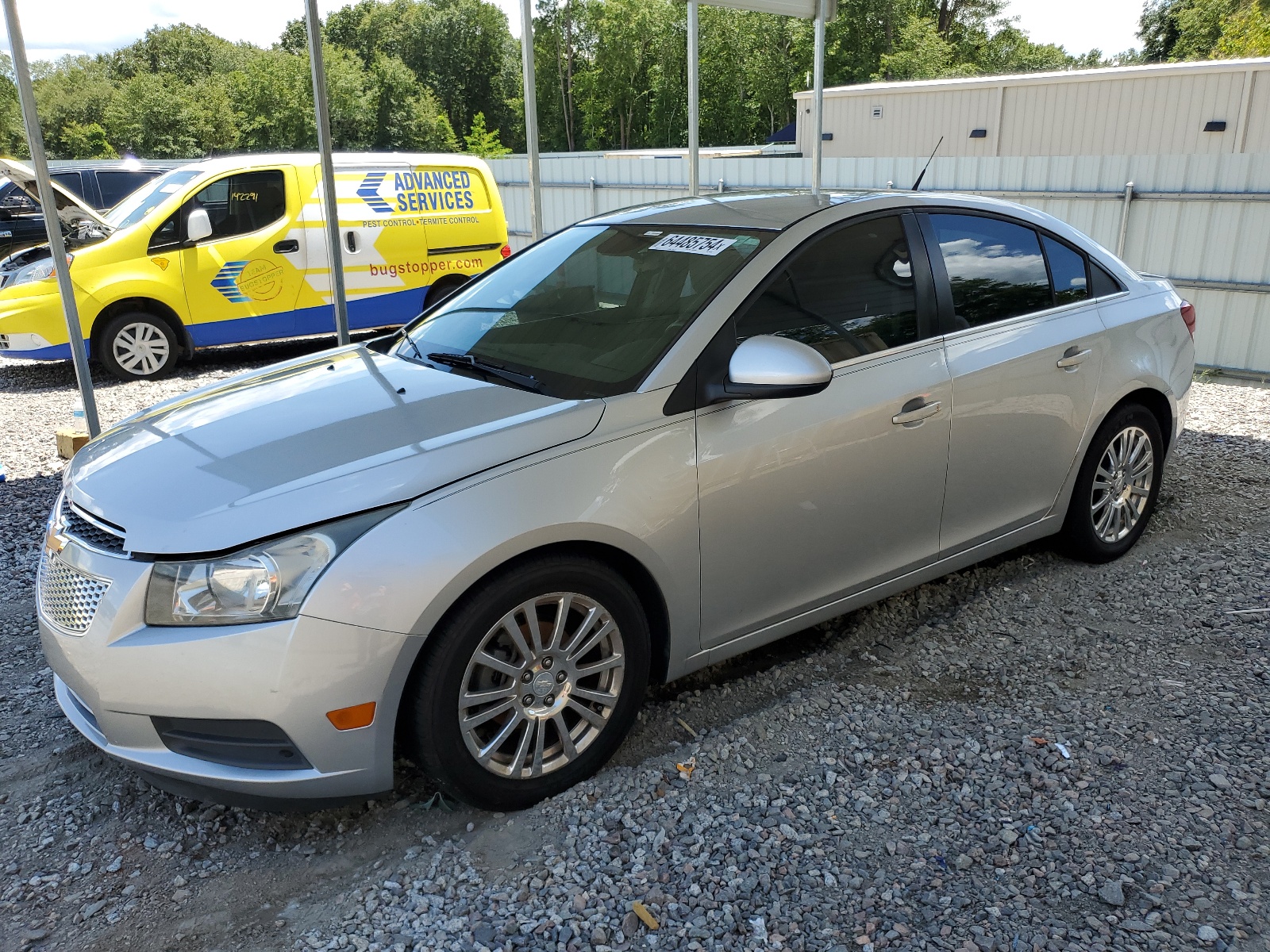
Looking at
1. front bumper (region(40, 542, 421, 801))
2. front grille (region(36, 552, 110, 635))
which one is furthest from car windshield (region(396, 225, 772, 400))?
front grille (region(36, 552, 110, 635))

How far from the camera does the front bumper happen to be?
241 cm

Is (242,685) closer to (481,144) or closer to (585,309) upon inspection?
(585,309)

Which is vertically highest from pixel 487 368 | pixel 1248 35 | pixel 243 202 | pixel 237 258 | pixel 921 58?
pixel 921 58

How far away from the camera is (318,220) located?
9.66 meters

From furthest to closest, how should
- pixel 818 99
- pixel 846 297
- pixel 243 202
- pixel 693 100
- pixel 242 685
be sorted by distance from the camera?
pixel 243 202, pixel 693 100, pixel 818 99, pixel 846 297, pixel 242 685

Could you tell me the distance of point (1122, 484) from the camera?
452cm

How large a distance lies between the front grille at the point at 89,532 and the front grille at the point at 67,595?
0.27 feet

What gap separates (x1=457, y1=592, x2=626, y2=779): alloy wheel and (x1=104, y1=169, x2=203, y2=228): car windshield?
8052 mm

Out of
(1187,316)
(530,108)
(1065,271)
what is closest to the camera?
(1065,271)

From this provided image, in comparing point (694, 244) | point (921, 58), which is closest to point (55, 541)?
point (694, 244)

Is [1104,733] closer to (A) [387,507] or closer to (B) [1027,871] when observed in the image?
(B) [1027,871]

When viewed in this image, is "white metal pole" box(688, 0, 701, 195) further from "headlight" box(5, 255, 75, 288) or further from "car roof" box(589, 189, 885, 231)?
"headlight" box(5, 255, 75, 288)

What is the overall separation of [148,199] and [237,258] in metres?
0.98

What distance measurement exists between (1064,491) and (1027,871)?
2068 millimetres
